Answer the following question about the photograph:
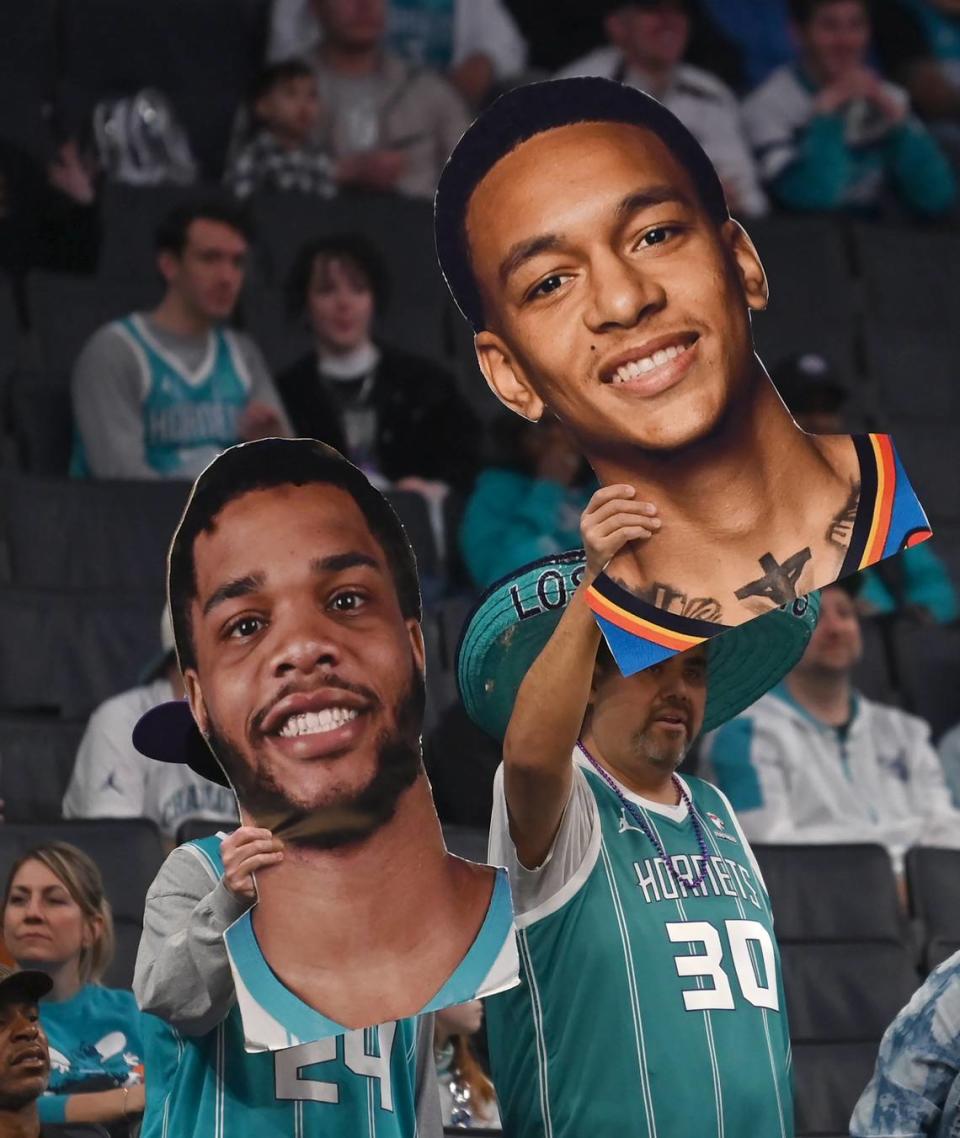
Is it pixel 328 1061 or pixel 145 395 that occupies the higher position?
pixel 145 395

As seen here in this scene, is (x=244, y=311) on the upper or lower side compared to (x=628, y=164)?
upper

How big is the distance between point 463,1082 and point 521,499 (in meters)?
1.80

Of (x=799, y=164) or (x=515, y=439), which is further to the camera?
(x=799, y=164)

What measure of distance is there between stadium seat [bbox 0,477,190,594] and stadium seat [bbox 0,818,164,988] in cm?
113

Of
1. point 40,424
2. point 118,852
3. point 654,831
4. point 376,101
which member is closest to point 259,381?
point 40,424

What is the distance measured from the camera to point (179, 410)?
18.0ft

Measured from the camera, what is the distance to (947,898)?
466 centimetres

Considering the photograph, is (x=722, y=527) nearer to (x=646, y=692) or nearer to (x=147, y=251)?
(x=646, y=692)

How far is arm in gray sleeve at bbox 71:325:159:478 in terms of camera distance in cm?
539

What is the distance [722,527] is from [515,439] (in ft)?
9.49

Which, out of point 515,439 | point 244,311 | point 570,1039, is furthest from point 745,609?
point 244,311

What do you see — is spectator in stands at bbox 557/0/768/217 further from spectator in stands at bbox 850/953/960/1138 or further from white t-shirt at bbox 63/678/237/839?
spectator in stands at bbox 850/953/960/1138

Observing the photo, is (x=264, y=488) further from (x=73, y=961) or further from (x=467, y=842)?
(x=467, y=842)

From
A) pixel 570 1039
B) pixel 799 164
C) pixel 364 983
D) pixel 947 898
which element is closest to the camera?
pixel 364 983
